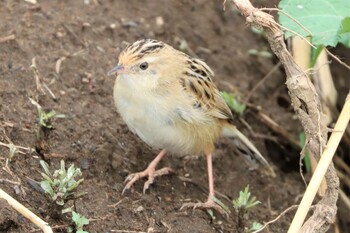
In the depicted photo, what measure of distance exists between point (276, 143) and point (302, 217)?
2969 mm

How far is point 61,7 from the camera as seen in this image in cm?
650

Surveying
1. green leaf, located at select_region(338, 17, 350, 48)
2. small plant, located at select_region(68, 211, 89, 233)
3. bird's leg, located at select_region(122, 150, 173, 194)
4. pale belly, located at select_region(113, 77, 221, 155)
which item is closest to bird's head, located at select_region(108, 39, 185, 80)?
pale belly, located at select_region(113, 77, 221, 155)

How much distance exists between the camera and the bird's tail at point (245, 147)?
237 inches

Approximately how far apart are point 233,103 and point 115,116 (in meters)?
1.17

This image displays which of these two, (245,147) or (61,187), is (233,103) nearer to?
(245,147)

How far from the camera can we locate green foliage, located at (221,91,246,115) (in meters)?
6.40

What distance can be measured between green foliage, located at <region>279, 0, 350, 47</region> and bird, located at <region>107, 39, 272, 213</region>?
102cm

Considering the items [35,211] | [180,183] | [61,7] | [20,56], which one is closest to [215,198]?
[180,183]

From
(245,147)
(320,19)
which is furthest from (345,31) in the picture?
(245,147)

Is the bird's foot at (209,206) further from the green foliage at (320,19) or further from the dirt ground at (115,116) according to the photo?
the green foliage at (320,19)

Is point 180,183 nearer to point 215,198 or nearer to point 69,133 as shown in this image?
point 215,198

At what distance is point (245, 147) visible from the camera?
243 inches

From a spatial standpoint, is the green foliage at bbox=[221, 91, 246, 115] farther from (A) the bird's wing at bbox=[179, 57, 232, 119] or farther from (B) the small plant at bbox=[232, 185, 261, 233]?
(B) the small plant at bbox=[232, 185, 261, 233]

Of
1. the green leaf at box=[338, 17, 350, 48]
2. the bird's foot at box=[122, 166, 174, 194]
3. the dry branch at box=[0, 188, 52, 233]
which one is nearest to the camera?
the dry branch at box=[0, 188, 52, 233]
